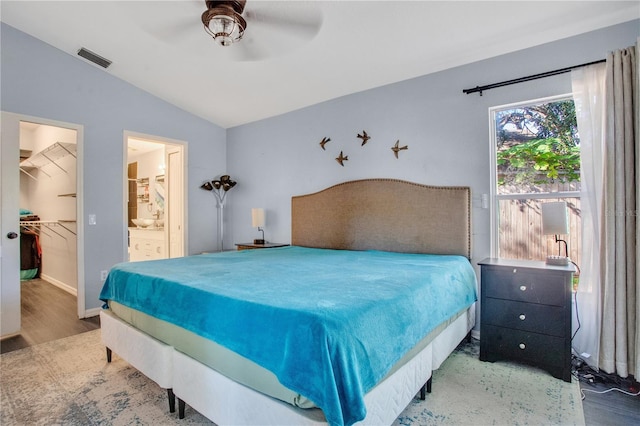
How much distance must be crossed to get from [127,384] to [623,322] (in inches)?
134

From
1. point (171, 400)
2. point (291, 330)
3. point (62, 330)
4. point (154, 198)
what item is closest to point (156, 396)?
point (171, 400)

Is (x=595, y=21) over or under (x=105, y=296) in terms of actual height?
over

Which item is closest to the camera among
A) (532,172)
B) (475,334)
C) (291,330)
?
(291,330)

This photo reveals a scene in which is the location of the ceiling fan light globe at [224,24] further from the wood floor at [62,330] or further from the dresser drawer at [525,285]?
the wood floor at [62,330]

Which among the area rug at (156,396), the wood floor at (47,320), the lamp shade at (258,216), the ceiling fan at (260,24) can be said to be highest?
the ceiling fan at (260,24)

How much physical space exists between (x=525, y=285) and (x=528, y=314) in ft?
0.68

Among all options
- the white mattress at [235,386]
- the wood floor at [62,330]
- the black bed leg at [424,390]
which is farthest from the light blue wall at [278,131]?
the white mattress at [235,386]

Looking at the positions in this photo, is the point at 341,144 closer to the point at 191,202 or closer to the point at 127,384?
the point at 191,202

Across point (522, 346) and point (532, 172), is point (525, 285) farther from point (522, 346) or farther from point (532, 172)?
point (532, 172)

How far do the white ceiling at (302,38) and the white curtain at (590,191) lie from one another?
0.49 m

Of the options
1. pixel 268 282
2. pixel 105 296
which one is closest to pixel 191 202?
pixel 105 296

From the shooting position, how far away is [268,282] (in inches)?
71.7

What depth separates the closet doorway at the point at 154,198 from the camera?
4789 mm

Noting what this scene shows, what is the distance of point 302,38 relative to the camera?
2.37 m
